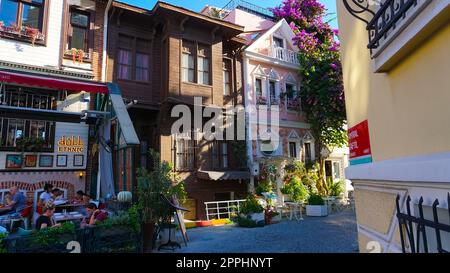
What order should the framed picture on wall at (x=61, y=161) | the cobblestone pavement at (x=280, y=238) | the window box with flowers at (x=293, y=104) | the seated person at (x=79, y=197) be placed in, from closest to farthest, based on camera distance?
1. the cobblestone pavement at (x=280, y=238)
2. the seated person at (x=79, y=197)
3. the framed picture on wall at (x=61, y=161)
4. the window box with flowers at (x=293, y=104)

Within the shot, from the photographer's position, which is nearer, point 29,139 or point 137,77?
point 29,139

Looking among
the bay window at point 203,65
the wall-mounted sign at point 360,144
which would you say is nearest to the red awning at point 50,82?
the bay window at point 203,65

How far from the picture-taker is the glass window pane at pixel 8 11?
1059 centimetres

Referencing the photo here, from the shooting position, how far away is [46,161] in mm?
10570

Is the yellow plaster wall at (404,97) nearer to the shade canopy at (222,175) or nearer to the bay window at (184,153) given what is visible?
the shade canopy at (222,175)

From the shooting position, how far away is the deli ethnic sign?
10.9 metres

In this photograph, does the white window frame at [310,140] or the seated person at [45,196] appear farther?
the white window frame at [310,140]

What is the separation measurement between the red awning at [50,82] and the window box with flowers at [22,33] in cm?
284

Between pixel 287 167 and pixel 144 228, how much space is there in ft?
31.2

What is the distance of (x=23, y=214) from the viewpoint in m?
8.39

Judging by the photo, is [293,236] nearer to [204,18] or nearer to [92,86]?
[92,86]

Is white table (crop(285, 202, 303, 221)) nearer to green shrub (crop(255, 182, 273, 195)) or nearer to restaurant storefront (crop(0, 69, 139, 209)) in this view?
green shrub (crop(255, 182, 273, 195))

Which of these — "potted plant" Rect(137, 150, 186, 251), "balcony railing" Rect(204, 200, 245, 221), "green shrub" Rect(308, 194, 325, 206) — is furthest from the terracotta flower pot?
"green shrub" Rect(308, 194, 325, 206)
